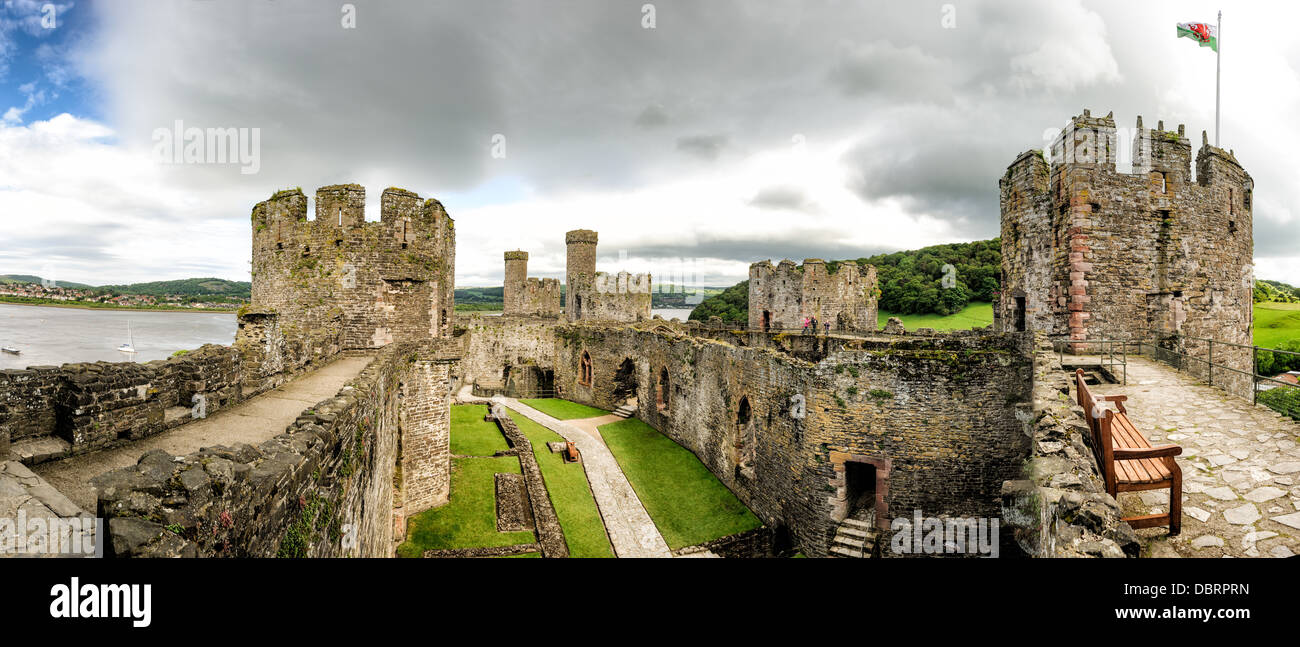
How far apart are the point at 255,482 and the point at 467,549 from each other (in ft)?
33.9

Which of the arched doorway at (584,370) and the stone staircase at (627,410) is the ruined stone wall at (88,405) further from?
the arched doorway at (584,370)

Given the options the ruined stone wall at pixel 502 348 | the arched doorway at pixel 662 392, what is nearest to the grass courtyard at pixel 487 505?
the arched doorway at pixel 662 392

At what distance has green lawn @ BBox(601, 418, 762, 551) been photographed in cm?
1515

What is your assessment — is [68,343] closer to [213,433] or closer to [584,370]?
[584,370]

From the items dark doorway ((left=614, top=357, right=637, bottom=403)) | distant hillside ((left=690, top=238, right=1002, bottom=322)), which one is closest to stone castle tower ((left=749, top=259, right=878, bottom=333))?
distant hillside ((left=690, top=238, right=1002, bottom=322))

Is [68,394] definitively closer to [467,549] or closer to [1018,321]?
[467,549]

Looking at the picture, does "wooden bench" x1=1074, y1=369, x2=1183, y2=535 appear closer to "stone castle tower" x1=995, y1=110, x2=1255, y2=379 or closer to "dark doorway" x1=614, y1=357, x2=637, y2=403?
"stone castle tower" x1=995, y1=110, x2=1255, y2=379

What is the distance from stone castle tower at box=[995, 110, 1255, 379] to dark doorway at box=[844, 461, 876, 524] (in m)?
6.24

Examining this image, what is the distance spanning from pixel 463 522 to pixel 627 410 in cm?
1388

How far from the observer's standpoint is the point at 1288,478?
6.58m

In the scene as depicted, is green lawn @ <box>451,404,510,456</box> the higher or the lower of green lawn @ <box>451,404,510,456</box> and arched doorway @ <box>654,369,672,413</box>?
the lower

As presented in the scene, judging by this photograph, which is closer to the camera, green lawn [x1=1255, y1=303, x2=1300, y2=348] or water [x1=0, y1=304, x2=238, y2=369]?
water [x1=0, y1=304, x2=238, y2=369]

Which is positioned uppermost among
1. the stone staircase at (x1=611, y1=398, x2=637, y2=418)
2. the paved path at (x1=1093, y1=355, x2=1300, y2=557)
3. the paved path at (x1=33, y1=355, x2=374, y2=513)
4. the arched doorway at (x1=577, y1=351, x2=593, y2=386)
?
the paved path at (x1=33, y1=355, x2=374, y2=513)

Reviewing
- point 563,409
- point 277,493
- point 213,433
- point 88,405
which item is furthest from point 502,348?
point 277,493
